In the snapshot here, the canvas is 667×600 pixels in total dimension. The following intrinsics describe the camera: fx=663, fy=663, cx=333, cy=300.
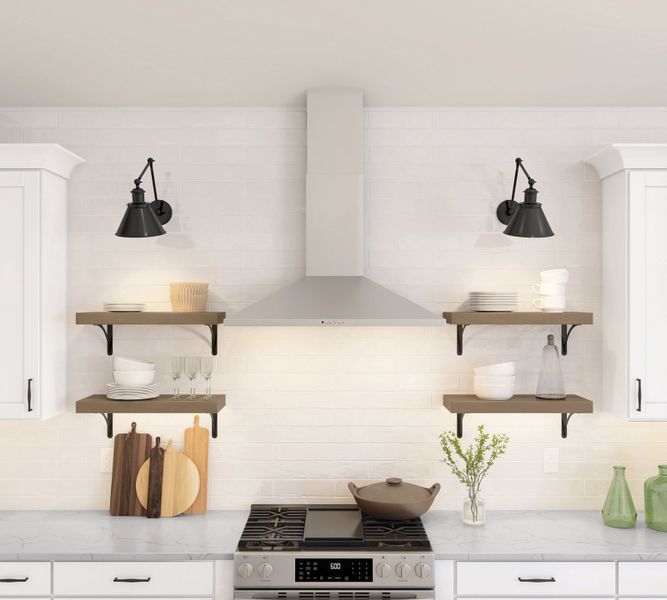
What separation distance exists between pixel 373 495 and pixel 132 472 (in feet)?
3.62

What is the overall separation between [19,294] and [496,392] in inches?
81.6

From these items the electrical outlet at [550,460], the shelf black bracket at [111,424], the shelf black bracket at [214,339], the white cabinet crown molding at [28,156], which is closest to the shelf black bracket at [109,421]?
the shelf black bracket at [111,424]

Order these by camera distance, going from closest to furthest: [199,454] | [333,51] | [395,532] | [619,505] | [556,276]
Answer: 1. [333,51]
2. [395,532]
3. [619,505]
4. [556,276]
5. [199,454]

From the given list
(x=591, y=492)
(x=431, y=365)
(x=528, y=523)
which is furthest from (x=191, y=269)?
(x=591, y=492)

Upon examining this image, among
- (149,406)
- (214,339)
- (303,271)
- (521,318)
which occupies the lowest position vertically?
(149,406)

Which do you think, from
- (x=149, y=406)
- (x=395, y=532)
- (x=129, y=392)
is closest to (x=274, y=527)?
(x=395, y=532)

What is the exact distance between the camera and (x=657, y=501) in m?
2.80

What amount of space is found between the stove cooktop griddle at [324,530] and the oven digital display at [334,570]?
0.05 metres

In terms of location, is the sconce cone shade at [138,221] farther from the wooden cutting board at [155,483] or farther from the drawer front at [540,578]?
the drawer front at [540,578]

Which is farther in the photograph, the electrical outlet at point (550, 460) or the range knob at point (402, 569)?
the electrical outlet at point (550, 460)

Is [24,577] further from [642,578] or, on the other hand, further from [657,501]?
[657,501]

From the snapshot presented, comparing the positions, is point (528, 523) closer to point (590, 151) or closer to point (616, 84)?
point (590, 151)

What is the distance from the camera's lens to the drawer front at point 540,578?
8.30 feet

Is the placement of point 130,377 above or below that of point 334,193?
below
